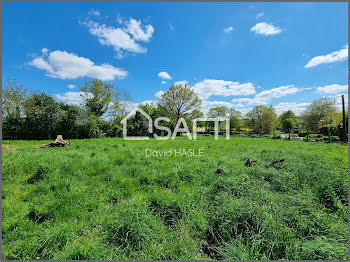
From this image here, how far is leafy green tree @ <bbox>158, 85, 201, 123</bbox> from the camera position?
31.2m

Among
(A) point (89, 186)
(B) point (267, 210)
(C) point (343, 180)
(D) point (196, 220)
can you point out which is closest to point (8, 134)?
(A) point (89, 186)

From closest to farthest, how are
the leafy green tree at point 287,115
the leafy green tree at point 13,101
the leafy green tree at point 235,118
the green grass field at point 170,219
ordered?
the green grass field at point 170,219 < the leafy green tree at point 13,101 < the leafy green tree at point 235,118 < the leafy green tree at point 287,115

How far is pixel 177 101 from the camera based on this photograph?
3142cm

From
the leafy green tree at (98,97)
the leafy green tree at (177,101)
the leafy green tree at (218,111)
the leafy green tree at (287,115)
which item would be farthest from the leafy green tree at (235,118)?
the leafy green tree at (98,97)

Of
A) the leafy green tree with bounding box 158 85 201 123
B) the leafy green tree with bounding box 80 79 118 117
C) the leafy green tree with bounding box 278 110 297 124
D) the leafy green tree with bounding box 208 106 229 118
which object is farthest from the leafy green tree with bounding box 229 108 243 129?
the leafy green tree with bounding box 80 79 118 117

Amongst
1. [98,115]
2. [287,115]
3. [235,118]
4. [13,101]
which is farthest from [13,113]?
[287,115]

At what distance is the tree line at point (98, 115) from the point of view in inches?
640

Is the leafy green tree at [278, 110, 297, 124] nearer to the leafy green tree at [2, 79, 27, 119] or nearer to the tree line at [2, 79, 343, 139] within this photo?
the tree line at [2, 79, 343, 139]

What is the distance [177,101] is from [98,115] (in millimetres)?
16441

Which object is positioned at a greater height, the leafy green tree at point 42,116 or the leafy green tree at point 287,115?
the leafy green tree at point 287,115

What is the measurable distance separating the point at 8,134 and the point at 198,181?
2386cm

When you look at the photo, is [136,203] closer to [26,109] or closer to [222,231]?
[222,231]

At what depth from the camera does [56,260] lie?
191 cm

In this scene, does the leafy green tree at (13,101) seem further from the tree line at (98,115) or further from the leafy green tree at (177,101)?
the leafy green tree at (177,101)
